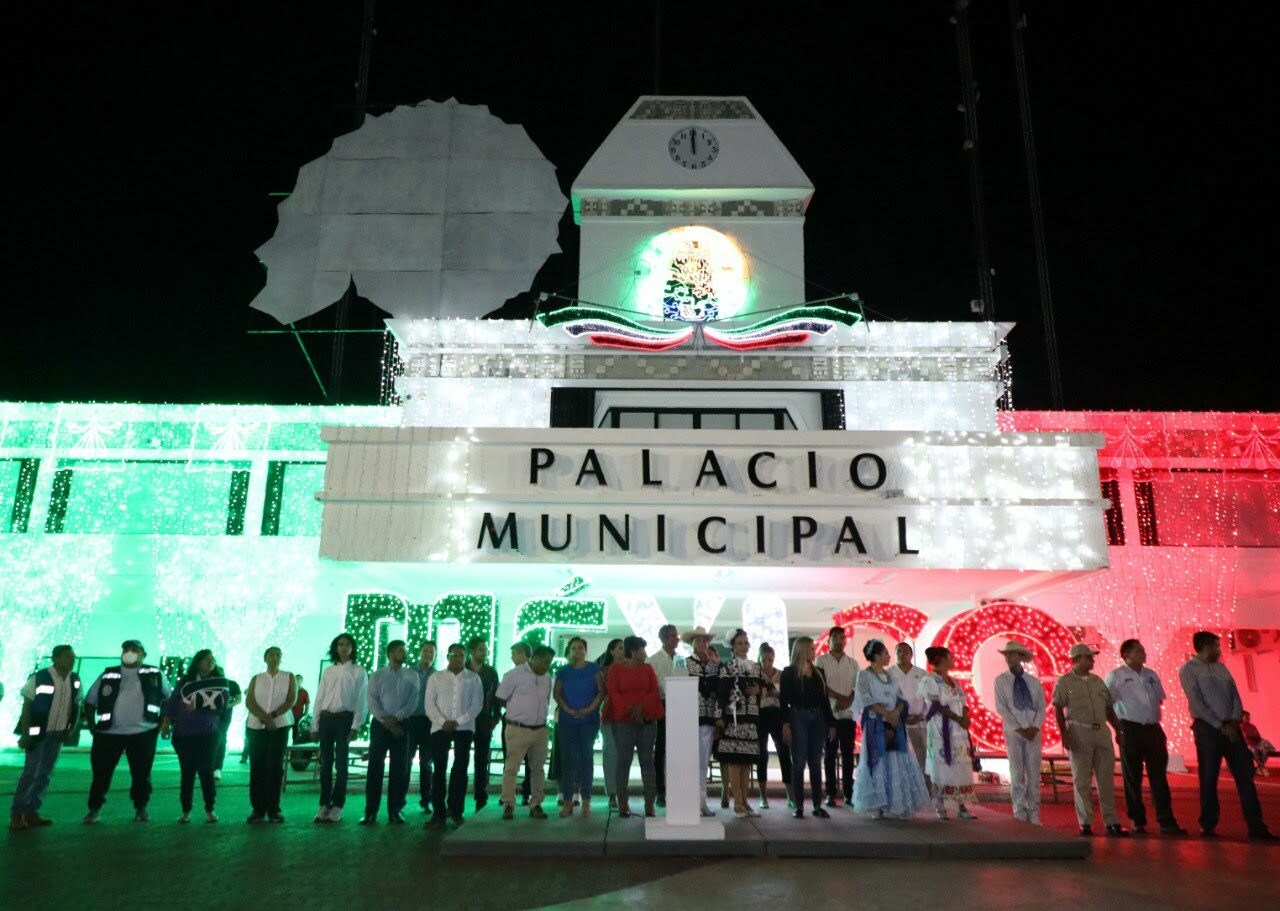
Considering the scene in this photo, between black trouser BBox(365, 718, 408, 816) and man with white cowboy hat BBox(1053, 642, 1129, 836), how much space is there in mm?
6746

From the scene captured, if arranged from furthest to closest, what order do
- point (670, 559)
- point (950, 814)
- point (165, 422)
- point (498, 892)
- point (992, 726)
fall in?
point (165, 422) → point (670, 559) → point (992, 726) → point (950, 814) → point (498, 892)

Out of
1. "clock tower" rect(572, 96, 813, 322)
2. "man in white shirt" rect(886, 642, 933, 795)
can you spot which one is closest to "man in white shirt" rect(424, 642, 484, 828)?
"man in white shirt" rect(886, 642, 933, 795)

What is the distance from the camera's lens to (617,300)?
1781cm

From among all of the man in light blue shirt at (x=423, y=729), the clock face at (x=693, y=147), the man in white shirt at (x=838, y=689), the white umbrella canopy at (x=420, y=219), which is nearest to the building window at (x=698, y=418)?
the white umbrella canopy at (x=420, y=219)

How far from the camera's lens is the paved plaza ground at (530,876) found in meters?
6.05

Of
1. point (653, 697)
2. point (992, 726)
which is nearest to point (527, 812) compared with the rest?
point (653, 697)

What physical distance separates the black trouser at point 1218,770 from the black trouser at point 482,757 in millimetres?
7206

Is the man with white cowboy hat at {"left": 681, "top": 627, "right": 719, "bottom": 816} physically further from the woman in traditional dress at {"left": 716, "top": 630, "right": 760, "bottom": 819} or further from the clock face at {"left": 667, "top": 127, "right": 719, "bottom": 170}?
the clock face at {"left": 667, "top": 127, "right": 719, "bottom": 170}

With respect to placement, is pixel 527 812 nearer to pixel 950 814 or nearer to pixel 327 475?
pixel 950 814

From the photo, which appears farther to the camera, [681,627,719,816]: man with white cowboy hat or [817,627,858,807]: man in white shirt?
[817,627,858,807]: man in white shirt

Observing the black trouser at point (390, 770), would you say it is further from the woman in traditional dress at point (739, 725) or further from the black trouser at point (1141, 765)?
the black trouser at point (1141, 765)

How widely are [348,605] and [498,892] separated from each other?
12.3 metres

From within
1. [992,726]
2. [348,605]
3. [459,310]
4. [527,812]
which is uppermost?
[459,310]

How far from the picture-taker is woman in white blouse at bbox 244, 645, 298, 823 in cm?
952
